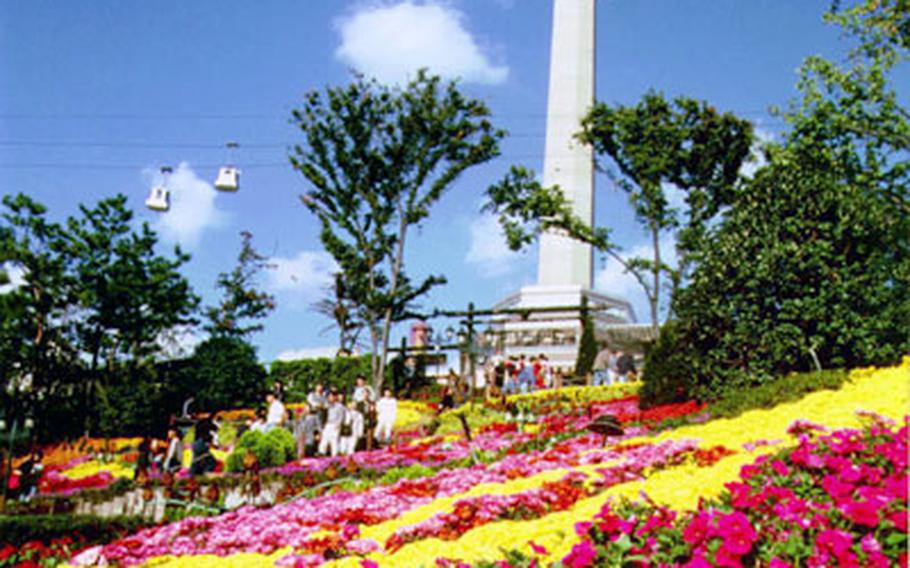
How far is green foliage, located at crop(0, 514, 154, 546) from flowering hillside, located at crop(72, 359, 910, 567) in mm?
650

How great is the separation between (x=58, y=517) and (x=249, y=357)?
23182 mm

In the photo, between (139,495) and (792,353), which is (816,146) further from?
(139,495)

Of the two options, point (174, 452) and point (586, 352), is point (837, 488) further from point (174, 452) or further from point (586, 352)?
point (586, 352)

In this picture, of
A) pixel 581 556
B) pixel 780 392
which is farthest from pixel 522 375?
pixel 581 556

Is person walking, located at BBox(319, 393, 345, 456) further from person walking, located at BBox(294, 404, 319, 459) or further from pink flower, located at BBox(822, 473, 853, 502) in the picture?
pink flower, located at BBox(822, 473, 853, 502)

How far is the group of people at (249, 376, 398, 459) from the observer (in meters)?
17.5

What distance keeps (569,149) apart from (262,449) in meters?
21.7

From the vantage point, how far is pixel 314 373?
3591 centimetres

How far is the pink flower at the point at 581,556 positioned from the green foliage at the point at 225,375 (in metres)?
28.1

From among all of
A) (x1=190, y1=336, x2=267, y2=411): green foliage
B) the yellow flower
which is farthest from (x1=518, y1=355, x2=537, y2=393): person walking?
(x1=190, y1=336, x2=267, y2=411): green foliage

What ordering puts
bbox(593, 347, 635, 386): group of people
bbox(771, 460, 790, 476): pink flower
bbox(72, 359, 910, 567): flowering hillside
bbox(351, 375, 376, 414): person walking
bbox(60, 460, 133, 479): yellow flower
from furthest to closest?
bbox(593, 347, 635, 386): group of people, bbox(60, 460, 133, 479): yellow flower, bbox(351, 375, 376, 414): person walking, bbox(771, 460, 790, 476): pink flower, bbox(72, 359, 910, 567): flowering hillside

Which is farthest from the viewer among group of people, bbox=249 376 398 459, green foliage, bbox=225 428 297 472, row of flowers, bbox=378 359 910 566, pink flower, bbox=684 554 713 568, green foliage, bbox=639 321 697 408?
group of people, bbox=249 376 398 459

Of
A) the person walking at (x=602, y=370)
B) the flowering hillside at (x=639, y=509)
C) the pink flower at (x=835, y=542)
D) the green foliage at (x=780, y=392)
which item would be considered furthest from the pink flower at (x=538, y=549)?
the person walking at (x=602, y=370)

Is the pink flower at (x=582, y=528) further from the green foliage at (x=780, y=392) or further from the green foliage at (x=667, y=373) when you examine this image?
the green foliage at (x=667, y=373)
